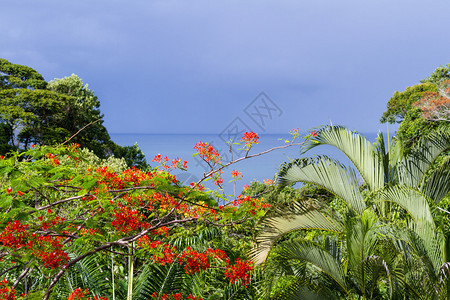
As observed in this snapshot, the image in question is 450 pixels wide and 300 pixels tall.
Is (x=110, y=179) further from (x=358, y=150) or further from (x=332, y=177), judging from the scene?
(x=358, y=150)

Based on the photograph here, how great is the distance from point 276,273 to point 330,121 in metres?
2.62

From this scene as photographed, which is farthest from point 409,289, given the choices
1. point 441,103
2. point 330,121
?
point 441,103

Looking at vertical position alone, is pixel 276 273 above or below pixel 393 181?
below

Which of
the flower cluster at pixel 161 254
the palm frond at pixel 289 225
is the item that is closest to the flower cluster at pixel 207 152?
the flower cluster at pixel 161 254

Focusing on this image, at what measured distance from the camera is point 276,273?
4.55 m

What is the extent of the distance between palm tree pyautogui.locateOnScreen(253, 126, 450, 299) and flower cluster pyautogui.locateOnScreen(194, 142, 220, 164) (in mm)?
1604

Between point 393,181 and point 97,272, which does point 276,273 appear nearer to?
point 97,272

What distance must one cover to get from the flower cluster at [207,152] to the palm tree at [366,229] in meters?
1.60

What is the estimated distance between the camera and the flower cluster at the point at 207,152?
3367 millimetres

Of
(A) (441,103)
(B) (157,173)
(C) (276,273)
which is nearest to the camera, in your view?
(B) (157,173)

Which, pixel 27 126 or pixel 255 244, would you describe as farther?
pixel 27 126

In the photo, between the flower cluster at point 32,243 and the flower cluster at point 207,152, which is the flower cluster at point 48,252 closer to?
the flower cluster at point 32,243

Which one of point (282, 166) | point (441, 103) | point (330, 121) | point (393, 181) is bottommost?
point (393, 181)

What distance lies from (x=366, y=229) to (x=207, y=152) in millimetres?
1878
